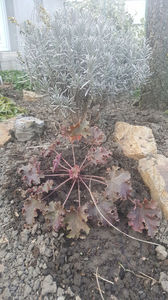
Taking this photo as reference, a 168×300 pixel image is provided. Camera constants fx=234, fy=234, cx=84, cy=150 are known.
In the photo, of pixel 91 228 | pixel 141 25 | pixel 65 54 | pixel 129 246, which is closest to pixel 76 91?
pixel 65 54

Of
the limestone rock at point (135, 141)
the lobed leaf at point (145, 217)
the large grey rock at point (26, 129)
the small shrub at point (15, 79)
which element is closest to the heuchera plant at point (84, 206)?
the lobed leaf at point (145, 217)

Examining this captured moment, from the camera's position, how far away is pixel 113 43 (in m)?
2.04

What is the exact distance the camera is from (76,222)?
4.73 ft

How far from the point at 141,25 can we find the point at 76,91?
2.05m

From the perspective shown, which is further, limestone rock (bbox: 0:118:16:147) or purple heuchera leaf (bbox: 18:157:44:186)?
limestone rock (bbox: 0:118:16:147)

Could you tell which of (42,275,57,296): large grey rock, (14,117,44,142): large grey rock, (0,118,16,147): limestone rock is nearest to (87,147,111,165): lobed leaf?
(42,275,57,296): large grey rock

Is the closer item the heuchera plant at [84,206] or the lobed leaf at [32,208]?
the heuchera plant at [84,206]

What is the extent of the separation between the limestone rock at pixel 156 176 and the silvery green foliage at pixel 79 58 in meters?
0.72

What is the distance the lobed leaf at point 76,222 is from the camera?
142 centimetres

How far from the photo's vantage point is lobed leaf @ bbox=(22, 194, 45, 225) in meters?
1.55

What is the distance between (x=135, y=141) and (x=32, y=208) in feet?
3.78

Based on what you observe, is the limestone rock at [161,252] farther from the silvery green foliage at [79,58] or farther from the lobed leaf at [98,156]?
the silvery green foliage at [79,58]

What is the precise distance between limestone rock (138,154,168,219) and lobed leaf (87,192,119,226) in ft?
1.25

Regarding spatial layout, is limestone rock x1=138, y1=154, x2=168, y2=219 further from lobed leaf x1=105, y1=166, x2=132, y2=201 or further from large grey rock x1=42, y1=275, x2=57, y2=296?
large grey rock x1=42, y1=275, x2=57, y2=296
